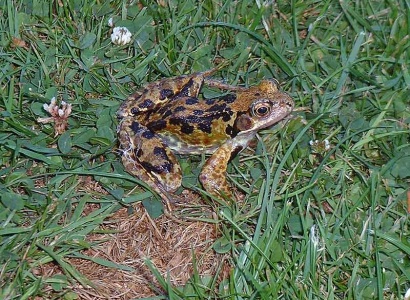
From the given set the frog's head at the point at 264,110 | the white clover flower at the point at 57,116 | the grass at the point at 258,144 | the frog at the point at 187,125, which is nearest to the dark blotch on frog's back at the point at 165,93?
the frog at the point at 187,125

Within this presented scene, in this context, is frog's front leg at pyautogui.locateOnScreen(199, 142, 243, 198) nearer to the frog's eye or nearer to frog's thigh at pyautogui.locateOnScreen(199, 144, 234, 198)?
frog's thigh at pyautogui.locateOnScreen(199, 144, 234, 198)

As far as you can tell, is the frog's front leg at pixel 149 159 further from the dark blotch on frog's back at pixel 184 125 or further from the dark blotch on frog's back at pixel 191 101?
the dark blotch on frog's back at pixel 191 101

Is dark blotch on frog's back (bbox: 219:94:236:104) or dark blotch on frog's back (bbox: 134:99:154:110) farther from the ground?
dark blotch on frog's back (bbox: 134:99:154:110)

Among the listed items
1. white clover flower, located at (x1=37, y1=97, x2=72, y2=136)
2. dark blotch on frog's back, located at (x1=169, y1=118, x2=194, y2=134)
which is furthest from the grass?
dark blotch on frog's back, located at (x1=169, y1=118, x2=194, y2=134)

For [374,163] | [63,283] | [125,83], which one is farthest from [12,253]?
[374,163]

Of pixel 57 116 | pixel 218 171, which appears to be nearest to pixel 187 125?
pixel 218 171

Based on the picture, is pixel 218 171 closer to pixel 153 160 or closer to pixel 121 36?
pixel 153 160

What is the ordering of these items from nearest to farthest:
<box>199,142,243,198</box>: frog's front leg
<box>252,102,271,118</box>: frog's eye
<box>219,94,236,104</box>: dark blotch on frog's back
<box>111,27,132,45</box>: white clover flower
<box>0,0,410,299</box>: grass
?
1. <box>0,0,410,299</box>: grass
2. <box>199,142,243,198</box>: frog's front leg
3. <box>252,102,271,118</box>: frog's eye
4. <box>219,94,236,104</box>: dark blotch on frog's back
5. <box>111,27,132,45</box>: white clover flower
